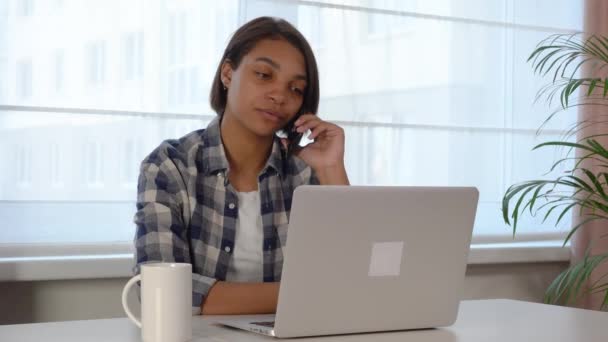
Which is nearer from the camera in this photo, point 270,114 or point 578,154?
point 270,114

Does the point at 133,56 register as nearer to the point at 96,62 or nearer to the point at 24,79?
the point at 96,62

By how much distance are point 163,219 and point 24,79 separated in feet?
2.29

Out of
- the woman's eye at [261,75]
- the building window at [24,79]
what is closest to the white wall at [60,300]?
the building window at [24,79]

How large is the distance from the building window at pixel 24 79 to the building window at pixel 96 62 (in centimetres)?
15

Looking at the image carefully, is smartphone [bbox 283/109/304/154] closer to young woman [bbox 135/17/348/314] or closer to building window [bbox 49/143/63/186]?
young woman [bbox 135/17/348/314]

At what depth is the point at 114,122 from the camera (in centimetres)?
236

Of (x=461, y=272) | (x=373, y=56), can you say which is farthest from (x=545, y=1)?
(x=461, y=272)

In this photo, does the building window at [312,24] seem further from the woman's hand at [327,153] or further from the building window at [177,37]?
the woman's hand at [327,153]

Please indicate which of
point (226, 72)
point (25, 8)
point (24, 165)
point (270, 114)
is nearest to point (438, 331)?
point (270, 114)

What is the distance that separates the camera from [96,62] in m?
2.34

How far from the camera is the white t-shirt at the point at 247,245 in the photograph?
200 cm

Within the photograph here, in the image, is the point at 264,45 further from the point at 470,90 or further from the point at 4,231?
the point at 470,90

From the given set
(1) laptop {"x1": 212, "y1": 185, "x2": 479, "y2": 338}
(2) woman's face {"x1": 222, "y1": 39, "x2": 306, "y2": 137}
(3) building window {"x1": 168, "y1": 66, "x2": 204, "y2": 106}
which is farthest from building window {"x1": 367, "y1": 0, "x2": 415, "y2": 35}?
(1) laptop {"x1": 212, "y1": 185, "x2": 479, "y2": 338}

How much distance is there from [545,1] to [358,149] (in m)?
0.96
